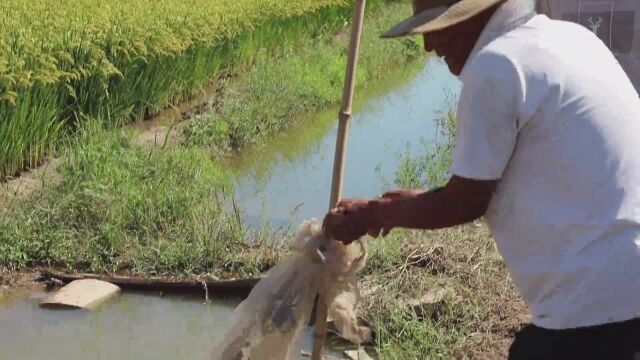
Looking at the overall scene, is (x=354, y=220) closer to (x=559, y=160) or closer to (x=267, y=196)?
(x=559, y=160)

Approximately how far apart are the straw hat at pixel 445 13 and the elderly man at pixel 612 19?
1681 millimetres

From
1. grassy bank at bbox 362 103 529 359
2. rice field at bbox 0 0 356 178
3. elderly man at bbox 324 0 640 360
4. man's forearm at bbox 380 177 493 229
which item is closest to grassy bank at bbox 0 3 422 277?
rice field at bbox 0 0 356 178

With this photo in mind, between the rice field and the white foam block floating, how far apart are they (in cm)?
144

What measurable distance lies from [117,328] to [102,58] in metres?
2.80

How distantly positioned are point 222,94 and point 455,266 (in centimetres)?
500

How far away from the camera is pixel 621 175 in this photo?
1.96 meters

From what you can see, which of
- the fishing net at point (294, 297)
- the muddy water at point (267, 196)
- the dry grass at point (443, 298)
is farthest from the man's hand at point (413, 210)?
the muddy water at point (267, 196)

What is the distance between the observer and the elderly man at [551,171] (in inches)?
75.2

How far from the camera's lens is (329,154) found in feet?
29.1

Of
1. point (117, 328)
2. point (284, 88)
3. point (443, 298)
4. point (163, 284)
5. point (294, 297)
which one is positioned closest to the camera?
point (294, 297)

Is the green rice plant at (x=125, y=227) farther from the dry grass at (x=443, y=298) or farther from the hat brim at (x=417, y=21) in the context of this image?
the hat brim at (x=417, y=21)

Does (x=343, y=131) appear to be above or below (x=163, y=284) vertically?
above

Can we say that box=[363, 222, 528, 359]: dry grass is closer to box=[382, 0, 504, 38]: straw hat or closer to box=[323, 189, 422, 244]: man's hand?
box=[323, 189, 422, 244]: man's hand

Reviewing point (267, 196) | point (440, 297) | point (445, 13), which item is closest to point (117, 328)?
point (440, 297)
